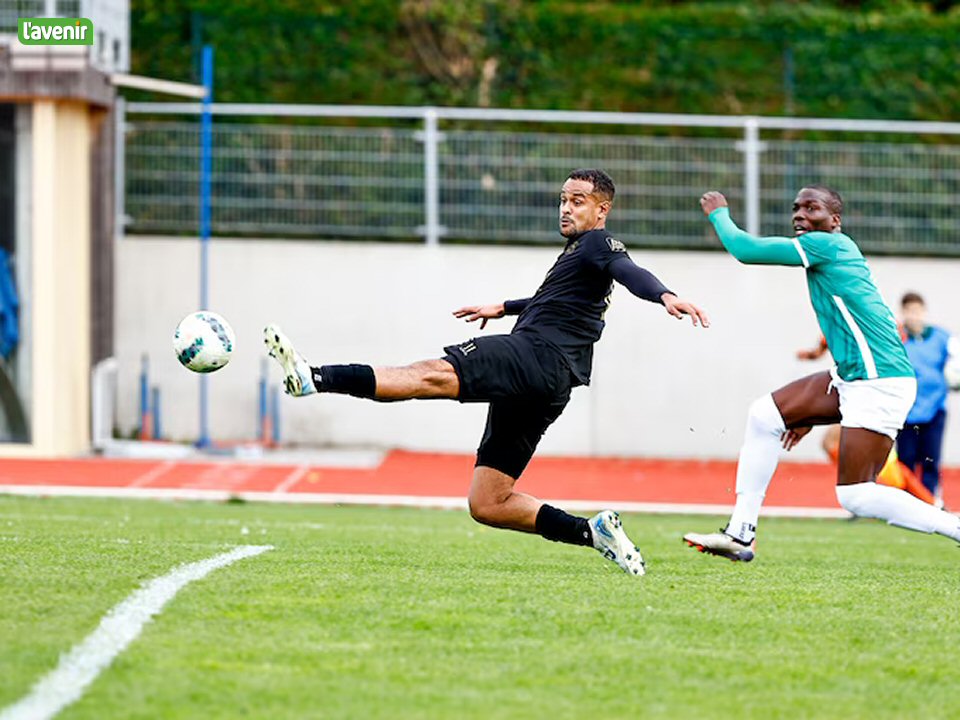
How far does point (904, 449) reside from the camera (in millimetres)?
16344

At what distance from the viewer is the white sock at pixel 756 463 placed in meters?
8.98

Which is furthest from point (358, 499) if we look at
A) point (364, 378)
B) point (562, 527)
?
point (364, 378)

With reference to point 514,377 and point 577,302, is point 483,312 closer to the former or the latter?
point 577,302

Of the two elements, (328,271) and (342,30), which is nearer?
(328,271)

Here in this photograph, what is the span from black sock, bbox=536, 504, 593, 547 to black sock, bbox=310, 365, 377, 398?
128 centimetres

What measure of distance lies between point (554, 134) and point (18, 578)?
1513cm

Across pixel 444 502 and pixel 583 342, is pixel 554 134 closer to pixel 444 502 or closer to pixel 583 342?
pixel 444 502

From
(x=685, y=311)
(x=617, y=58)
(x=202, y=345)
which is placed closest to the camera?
(x=685, y=311)

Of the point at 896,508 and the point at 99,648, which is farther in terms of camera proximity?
the point at 896,508

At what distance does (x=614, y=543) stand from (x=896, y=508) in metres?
1.43

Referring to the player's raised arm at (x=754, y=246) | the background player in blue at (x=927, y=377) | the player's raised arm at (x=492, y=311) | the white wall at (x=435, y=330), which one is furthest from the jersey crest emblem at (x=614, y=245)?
the white wall at (x=435, y=330)

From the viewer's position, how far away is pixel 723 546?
894cm

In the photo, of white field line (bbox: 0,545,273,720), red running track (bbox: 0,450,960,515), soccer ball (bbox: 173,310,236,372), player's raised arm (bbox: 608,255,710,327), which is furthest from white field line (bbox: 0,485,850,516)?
white field line (bbox: 0,545,273,720)

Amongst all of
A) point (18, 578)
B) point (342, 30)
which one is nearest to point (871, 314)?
point (18, 578)
